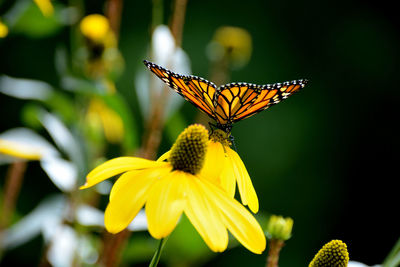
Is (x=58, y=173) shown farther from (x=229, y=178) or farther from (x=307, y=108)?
(x=307, y=108)

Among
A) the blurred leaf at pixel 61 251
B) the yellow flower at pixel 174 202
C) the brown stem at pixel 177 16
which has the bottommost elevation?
the blurred leaf at pixel 61 251

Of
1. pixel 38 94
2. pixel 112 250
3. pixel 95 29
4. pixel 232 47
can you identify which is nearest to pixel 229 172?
pixel 112 250

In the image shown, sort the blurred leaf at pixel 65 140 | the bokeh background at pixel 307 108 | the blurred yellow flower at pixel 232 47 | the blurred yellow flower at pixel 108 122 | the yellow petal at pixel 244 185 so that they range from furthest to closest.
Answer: the bokeh background at pixel 307 108 → the blurred yellow flower at pixel 232 47 → the blurred yellow flower at pixel 108 122 → the blurred leaf at pixel 65 140 → the yellow petal at pixel 244 185

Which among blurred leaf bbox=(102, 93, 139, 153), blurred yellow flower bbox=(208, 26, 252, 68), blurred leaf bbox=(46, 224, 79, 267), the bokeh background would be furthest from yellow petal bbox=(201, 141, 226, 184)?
the bokeh background

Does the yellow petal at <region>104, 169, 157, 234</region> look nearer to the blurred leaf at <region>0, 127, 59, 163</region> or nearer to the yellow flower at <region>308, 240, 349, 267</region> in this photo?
the yellow flower at <region>308, 240, 349, 267</region>

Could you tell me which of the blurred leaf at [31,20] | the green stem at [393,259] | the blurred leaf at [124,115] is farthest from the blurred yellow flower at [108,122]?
the green stem at [393,259]

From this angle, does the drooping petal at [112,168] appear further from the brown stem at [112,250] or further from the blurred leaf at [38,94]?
the blurred leaf at [38,94]
